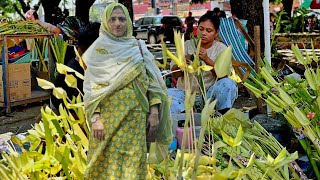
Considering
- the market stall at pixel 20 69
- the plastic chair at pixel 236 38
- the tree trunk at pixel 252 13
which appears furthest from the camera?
the tree trunk at pixel 252 13

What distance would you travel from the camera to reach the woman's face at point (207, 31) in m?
4.36

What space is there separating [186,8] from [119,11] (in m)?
37.9

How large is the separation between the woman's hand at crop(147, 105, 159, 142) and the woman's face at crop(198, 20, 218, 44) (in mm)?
1914

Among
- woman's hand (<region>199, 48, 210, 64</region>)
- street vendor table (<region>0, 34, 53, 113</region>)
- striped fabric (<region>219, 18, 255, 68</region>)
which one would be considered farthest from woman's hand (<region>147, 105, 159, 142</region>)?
street vendor table (<region>0, 34, 53, 113</region>)

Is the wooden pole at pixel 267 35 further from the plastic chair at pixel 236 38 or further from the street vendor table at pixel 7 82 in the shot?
the street vendor table at pixel 7 82

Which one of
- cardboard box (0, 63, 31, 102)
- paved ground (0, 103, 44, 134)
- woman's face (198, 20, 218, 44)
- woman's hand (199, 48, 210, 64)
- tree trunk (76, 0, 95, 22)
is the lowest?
paved ground (0, 103, 44, 134)

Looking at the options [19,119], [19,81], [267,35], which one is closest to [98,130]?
[267,35]

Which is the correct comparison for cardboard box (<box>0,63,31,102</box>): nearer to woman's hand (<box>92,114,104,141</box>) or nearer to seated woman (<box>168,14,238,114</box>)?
seated woman (<box>168,14,238,114</box>)

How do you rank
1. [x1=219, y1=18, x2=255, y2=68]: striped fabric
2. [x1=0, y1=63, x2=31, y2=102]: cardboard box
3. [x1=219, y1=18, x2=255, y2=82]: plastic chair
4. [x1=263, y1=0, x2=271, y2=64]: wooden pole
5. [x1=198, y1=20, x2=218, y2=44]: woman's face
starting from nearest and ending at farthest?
[x1=198, y1=20, x2=218, y2=44]: woman's face → [x1=263, y1=0, x2=271, y2=64]: wooden pole → [x1=219, y1=18, x2=255, y2=82]: plastic chair → [x1=219, y1=18, x2=255, y2=68]: striped fabric → [x1=0, y1=63, x2=31, y2=102]: cardboard box

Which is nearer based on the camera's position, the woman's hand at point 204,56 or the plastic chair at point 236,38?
the woman's hand at point 204,56

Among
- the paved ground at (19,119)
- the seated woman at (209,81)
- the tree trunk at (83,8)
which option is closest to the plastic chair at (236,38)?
the seated woman at (209,81)

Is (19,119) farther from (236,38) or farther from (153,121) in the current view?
(153,121)

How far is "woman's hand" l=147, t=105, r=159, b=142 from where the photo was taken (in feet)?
8.46

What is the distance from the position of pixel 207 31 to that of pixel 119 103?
6.68 feet
